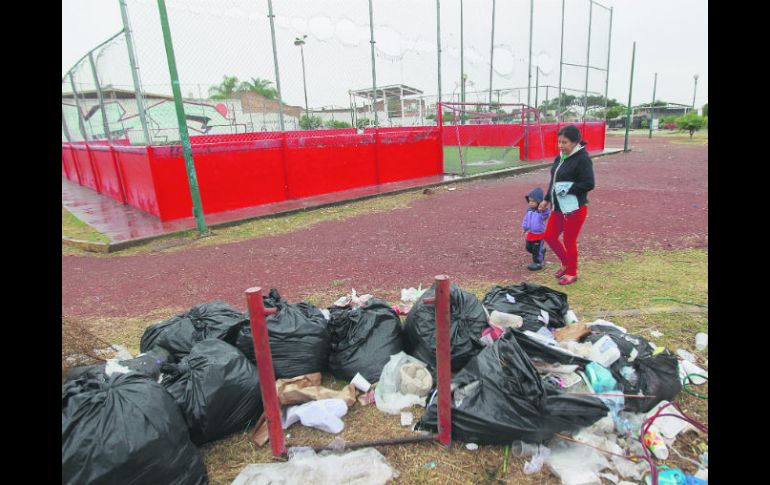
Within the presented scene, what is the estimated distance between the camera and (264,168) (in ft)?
30.6

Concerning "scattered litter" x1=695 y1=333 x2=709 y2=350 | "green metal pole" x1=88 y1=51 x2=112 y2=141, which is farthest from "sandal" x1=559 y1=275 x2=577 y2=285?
"green metal pole" x1=88 y1=51 x2=112 y2=141

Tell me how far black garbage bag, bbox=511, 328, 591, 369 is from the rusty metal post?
0.63 m

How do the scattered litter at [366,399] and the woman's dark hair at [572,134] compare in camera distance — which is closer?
the scattered litter at [366,399]

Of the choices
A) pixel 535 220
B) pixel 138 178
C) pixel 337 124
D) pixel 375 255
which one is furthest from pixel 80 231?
pixel 337 124

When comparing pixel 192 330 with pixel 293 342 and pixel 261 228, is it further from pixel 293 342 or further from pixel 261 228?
pixel 261 228

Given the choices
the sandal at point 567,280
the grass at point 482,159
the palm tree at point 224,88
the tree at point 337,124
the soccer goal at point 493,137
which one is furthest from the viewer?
the tree at point 337,124

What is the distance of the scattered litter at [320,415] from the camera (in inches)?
96.2

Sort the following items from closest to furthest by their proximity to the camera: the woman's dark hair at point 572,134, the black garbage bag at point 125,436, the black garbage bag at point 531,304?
1. the black garbage bag at point 125,436
2. the black garbage bag at point 531,304
3. the woman's dark hair at point 572,134

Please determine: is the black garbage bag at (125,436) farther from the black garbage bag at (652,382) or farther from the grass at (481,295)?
the black garbage bag at (652,382)

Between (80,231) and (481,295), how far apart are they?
7611 mm

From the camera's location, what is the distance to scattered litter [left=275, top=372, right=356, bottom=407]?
256 cm

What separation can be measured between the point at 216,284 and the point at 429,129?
9.49 m

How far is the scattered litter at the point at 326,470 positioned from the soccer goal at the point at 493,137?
1216 centimetres

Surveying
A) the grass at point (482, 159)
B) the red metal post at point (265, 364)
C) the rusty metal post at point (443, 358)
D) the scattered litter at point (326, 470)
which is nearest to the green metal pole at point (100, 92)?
the grass at point (482, 159)
